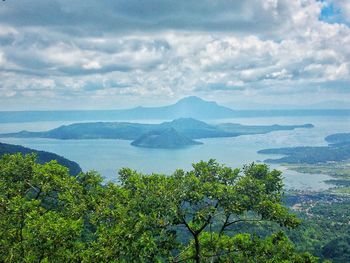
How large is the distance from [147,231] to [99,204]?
4.07 metres

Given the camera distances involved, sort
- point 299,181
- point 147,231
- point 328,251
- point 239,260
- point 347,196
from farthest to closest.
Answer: point 299,181 → point 347,196 → point 328,251 → point 239,260 → point 147,231

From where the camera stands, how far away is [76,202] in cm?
1391

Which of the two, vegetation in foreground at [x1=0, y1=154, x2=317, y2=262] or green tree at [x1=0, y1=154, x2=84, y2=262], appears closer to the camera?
vegetation in foreground at [x1=0, y1=154, x2=317, y2=262]

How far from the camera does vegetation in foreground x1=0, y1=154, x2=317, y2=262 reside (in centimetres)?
1030

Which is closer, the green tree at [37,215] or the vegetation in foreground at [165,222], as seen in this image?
the vegetation in foreground at [165,222]

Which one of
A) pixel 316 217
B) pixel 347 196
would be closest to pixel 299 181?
pixel 347 196

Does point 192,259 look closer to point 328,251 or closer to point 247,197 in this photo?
point 247,197

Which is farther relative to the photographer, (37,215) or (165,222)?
(37,215)

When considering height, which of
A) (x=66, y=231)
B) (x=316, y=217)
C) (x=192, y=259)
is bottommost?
(x=316, y=217)

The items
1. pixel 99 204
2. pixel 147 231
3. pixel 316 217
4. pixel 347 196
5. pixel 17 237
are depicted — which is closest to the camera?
pixel 147 231

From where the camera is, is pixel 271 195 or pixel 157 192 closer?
pixel 157 192

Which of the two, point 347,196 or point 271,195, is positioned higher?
point 271,195

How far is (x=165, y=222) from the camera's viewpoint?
10.6 meters

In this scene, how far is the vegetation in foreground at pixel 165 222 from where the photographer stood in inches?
405
